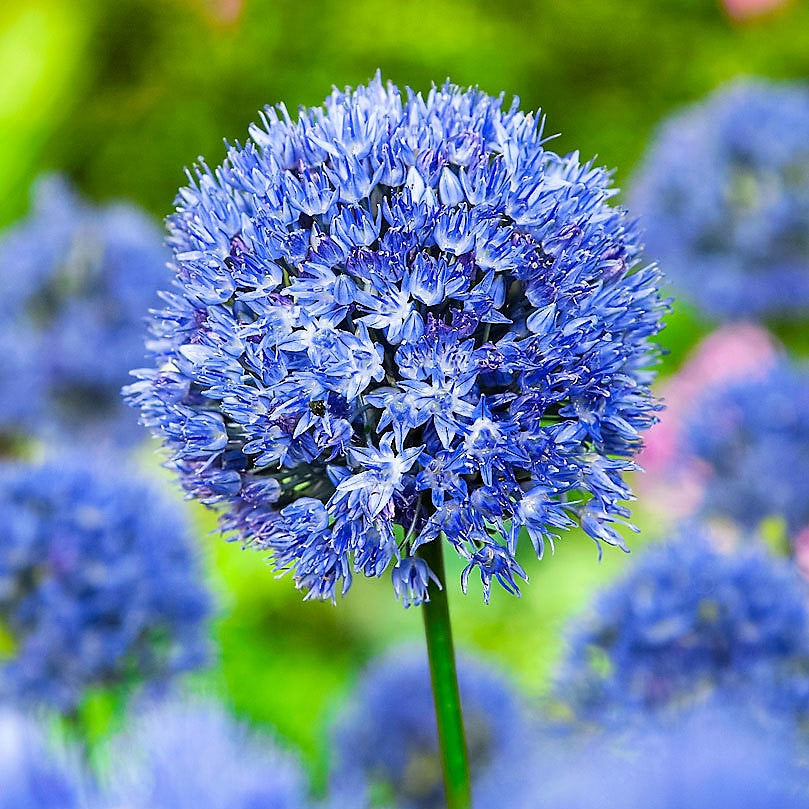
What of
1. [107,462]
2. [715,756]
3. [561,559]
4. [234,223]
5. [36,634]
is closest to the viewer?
[715,756]

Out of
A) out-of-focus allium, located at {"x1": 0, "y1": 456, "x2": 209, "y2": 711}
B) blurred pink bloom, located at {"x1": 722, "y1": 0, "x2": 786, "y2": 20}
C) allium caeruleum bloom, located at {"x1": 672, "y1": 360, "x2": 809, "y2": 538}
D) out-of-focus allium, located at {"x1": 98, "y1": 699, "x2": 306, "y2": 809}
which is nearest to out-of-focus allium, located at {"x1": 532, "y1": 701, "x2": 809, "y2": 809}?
out-of-focus allium, located at {"x1": 98, "y1": 699, "x2": 306, "y2": 809}

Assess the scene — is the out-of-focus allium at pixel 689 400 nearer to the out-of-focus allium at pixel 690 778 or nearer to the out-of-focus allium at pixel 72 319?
the out-of-focus allium at pixel 690 778

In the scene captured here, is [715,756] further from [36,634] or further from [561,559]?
[561,559]

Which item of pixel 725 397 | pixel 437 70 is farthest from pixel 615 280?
pixel 437 70

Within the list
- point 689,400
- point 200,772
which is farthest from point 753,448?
point 200,772

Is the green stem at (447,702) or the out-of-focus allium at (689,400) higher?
the out-of-focus allium at (689,400)

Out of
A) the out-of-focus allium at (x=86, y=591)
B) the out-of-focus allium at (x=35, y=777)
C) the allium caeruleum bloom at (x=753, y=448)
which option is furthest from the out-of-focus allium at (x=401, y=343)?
the allium caeruleum bloom at (x=753, y=448)
